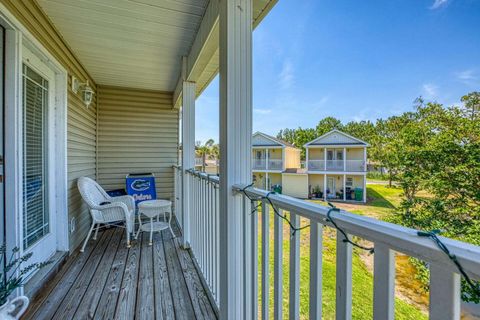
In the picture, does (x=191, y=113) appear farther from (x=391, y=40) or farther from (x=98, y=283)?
(x=391, y=40)

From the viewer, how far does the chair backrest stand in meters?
3.00

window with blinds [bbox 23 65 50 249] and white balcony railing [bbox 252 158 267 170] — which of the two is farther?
window with blinds [bbox 23 65 50 249]

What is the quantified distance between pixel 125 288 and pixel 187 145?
64.5 inches

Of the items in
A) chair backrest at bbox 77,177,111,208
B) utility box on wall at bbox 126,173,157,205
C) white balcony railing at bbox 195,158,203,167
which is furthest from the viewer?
utility box on wall at bbox 126,173,157,205

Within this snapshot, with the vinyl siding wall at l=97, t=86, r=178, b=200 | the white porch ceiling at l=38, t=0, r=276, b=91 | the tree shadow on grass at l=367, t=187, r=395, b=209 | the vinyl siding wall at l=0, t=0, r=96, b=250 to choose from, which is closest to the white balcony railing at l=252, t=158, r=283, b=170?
the tree shadow on grass at l=367, t=187, r=395, b=209

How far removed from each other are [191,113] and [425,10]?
252cm

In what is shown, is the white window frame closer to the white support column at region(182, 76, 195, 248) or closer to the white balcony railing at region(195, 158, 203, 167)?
the white support column at region(182, 76, 195, 248)

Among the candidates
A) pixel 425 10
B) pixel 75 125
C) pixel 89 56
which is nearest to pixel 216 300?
pixel 425 10

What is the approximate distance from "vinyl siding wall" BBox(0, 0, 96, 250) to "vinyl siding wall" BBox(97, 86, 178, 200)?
24 cm

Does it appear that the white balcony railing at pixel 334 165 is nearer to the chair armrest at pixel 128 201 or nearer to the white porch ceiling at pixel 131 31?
the white porch ceiling at pixel 131 31

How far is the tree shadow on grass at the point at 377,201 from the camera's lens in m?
1.15

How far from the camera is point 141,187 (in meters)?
4.31

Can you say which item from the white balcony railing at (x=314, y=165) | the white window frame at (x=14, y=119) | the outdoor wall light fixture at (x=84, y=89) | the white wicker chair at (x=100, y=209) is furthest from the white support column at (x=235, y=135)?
the outdoor wall light fixture at (x=84, y=89)

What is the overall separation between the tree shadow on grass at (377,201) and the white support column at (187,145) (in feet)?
7.11
